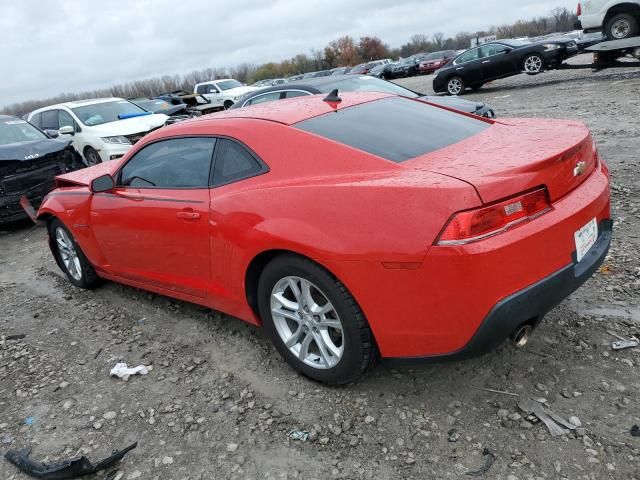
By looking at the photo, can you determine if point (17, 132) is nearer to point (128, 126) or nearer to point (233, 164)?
point (128, 126)

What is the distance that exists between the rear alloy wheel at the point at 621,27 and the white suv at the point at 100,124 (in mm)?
10323

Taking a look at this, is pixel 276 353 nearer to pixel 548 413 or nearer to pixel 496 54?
pixel 548 413

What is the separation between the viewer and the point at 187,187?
335 centimetres

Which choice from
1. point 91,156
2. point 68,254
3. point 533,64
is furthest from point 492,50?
point 68,254

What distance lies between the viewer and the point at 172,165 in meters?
3.54

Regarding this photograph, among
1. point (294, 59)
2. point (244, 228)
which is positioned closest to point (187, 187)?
point (244, 228)

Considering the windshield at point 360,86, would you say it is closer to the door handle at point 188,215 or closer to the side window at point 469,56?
the door handle at point 188,215

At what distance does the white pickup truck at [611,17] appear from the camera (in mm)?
12234

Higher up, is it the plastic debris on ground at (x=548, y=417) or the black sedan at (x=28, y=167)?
the black sedan at (x=28, y=167)

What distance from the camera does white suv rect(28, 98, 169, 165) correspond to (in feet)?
32.8

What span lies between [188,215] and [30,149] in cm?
564

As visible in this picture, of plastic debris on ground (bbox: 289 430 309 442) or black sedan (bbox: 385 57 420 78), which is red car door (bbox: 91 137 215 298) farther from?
black sedan (bbox: 385 57 420 78)

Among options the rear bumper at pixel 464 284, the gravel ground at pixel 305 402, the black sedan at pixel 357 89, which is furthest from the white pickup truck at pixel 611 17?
the rear bumper at pixel 464 284

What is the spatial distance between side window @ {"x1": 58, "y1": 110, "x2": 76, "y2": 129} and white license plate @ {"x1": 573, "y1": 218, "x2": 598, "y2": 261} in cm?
1035
